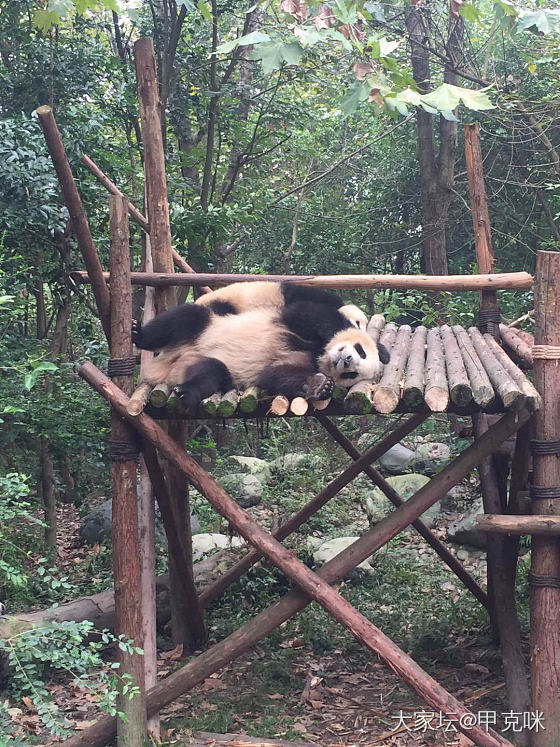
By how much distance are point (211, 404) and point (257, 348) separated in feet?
1.87

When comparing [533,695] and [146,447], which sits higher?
[146,447]

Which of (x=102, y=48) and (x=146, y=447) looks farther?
(x=102, y=48)

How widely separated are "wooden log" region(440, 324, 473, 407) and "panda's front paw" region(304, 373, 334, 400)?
0.55 metres

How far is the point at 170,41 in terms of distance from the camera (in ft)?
23.4

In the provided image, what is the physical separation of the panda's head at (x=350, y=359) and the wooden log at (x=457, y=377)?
37 centimetres

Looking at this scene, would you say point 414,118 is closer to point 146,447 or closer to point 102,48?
point 102,48

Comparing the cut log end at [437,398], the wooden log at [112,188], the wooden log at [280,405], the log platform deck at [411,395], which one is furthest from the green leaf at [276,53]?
the cut log end at [437,398]

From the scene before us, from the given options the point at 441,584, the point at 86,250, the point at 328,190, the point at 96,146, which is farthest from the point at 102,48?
the point at 441,584

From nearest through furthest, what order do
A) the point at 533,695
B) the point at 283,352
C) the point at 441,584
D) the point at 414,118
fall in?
the point at 533,695 → the point at 283,352 → the point at 441,584 → the point at 414,118

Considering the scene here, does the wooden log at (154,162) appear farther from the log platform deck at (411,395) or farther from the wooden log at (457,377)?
the wooden log at (457,377)

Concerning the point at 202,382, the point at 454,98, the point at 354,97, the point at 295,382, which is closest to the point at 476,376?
the point at 295,382

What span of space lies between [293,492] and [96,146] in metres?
4.24

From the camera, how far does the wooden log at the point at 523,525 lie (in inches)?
138

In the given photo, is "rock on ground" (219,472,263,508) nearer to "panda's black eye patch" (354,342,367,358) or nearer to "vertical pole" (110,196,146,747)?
"vertical pole" (110,196,146,747)
